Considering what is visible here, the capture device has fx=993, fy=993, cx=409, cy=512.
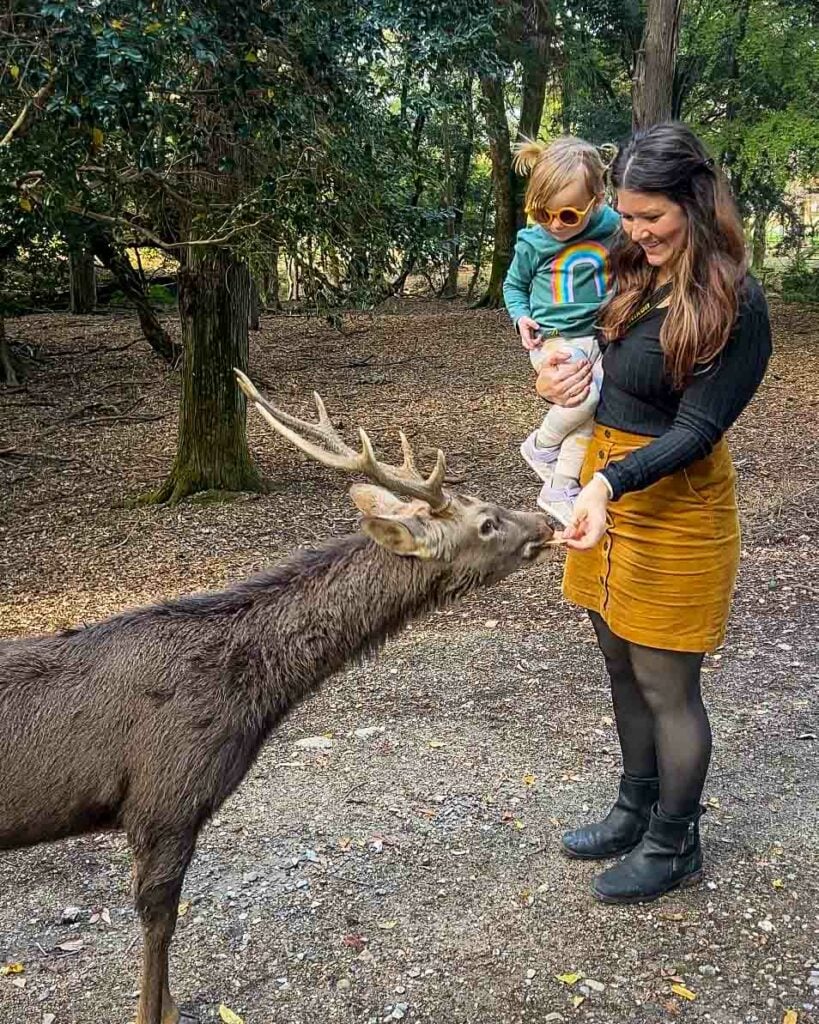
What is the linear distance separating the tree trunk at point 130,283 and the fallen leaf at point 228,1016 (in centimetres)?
712

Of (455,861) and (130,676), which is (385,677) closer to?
(455,861)

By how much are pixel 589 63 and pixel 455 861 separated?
17.6m

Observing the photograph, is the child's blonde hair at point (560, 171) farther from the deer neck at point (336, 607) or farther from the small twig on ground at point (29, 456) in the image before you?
the small twig on ground at point (29, 456)

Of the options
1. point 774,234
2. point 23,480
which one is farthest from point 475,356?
point 774,234

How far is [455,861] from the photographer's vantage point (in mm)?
3852

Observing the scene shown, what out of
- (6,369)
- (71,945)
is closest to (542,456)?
(71,945)

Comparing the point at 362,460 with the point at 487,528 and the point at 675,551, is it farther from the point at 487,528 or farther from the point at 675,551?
the point at 675,551

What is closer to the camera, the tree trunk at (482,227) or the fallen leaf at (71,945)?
the fallen leaf at (71,945)

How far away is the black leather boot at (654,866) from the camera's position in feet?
11.6

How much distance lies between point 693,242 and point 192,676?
77.8 inches

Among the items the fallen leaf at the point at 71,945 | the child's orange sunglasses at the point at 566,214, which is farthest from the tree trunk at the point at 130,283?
the fallen leaf at the point at 71,945

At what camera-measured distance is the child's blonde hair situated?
3336mm

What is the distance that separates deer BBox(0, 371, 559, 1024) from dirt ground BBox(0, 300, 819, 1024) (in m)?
0.50

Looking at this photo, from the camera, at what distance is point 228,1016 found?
10.2 ft
